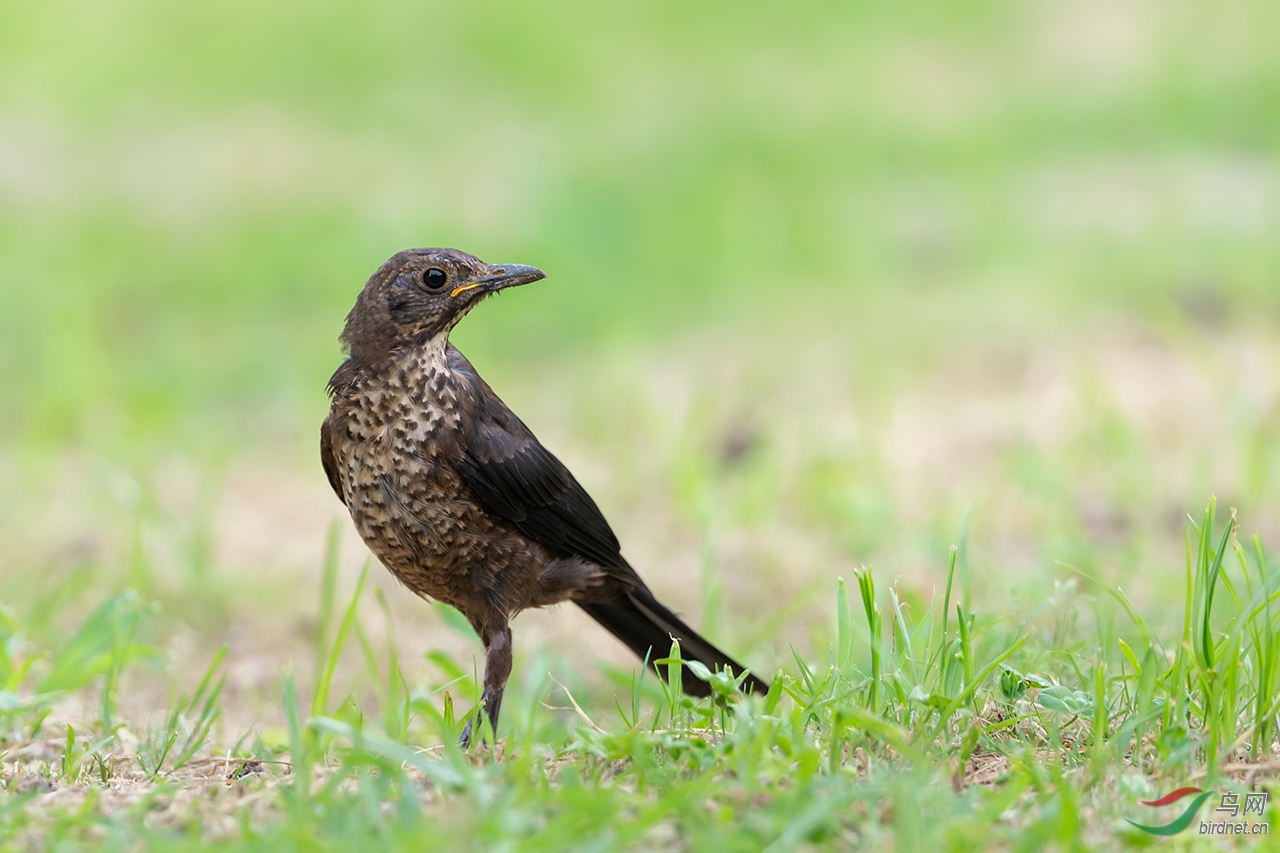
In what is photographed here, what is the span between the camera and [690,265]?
1031cm

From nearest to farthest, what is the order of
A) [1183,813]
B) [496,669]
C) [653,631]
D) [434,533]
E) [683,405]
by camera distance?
[1183,813] → [434,533] → [496,669] → [653,631] → [683,405]

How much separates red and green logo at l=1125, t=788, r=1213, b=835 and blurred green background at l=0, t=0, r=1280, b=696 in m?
1.85

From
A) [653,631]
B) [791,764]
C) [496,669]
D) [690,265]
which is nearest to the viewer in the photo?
[791,764]

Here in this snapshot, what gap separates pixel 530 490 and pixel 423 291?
633mm

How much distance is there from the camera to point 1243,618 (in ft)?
10.6

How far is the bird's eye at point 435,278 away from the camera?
396cm

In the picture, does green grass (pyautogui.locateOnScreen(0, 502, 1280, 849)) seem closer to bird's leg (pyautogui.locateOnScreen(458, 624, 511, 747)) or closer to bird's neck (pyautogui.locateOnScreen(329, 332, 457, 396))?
bird's leg (pyautogui.locateOnScreen(458, 624, 511, 747))

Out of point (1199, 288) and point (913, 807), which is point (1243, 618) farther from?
point (1199, 288)

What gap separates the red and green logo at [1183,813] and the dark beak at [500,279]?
2075 mm

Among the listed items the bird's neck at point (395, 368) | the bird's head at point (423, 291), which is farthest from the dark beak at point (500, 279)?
the bird's neck at point (395, 368)

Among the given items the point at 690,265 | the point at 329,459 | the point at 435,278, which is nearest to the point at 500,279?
the point at 435,278

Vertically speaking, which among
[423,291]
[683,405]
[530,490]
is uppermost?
[423,291]

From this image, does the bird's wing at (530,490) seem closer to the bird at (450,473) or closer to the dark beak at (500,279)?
the bird at (450,473)

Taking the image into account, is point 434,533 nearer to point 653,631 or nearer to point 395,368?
point 395,368
